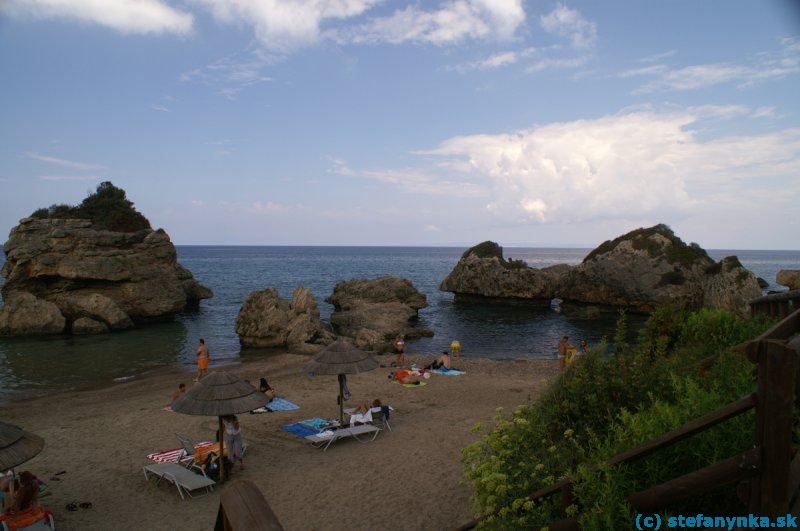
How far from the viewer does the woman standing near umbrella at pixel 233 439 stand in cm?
1109

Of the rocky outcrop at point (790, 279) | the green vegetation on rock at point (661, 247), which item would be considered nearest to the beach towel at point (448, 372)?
the rocky outcrop at point (790, 279)

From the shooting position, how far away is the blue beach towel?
15984 millimetres

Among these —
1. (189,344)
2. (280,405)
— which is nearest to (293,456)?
(280,405)

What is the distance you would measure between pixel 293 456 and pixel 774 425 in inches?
436

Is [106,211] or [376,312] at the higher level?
[106,211]

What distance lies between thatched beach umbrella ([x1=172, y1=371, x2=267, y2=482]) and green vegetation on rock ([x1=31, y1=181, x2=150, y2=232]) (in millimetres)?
43547

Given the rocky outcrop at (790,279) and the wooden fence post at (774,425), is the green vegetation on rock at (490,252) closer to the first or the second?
the rocky outcrop at (790,279)

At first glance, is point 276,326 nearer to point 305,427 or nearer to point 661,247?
point 305,427

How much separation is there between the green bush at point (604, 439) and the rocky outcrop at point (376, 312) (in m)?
21.6

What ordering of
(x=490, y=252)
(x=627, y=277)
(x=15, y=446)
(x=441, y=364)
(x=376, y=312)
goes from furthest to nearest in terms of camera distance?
(x=490, y=252) < (x=627, y=277) < (x=376, y=312) < (x=441, y=364) < (x=15, y=446)

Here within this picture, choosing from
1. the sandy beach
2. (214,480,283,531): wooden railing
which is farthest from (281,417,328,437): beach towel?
(214,480,283,531): wooden railing

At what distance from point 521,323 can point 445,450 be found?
99.9ft

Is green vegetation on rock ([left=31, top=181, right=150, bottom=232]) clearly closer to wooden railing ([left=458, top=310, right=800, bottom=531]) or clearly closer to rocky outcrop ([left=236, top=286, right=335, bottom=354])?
rocky outcrop ([left=236, top=286, right=335, bottom=354])

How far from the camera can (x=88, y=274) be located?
120ft
